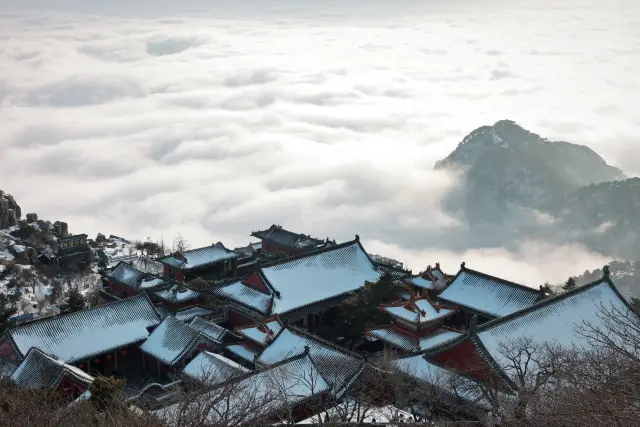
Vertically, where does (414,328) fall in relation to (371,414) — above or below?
below

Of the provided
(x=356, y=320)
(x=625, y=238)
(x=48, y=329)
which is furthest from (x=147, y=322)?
(x=625, y=238)

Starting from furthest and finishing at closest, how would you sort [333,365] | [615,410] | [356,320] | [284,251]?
[284,251] < [356,320] < [333,365] < [615,410]

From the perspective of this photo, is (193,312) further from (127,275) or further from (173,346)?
(127,275)

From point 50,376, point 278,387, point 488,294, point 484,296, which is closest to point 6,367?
point 50,376

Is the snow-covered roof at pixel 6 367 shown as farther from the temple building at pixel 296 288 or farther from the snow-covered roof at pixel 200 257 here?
the snow-covered roof at pixel 200 257

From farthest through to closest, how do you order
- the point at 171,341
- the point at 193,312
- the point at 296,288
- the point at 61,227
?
the point at 61,227 → the point at 193,312 → the point at 296,288 → the point at 171,341

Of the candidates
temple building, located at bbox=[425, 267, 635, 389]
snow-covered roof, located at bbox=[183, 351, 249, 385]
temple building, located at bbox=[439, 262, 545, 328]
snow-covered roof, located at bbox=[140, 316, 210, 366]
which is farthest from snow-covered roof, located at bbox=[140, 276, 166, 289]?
temple building, located at bbox=[425, 267, 635, 389]

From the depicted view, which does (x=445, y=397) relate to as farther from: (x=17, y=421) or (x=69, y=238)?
(x=69, y=238)
